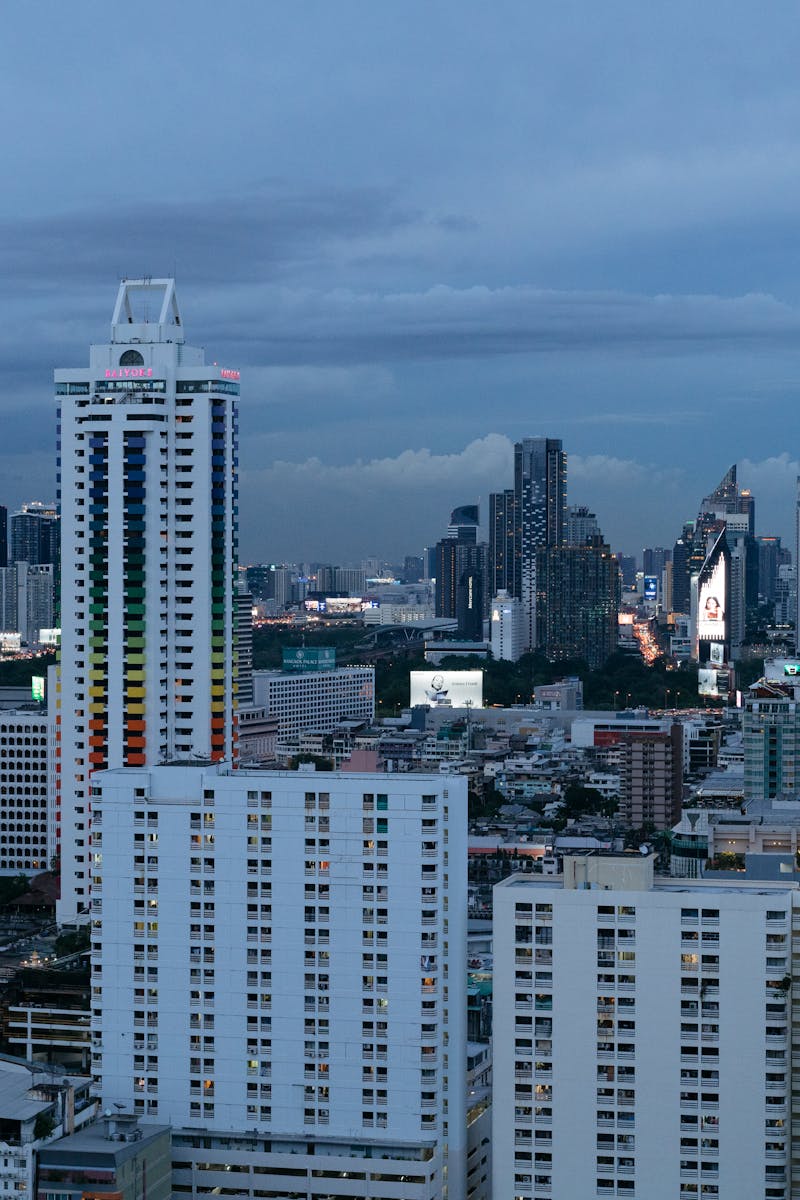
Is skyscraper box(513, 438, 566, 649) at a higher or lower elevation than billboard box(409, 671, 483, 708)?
higher

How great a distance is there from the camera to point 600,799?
5575cm

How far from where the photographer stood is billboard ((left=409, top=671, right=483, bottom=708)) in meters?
78.4

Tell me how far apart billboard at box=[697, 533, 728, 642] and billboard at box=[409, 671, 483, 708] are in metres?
22.9

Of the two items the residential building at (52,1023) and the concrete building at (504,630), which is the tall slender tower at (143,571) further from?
the concrete building at (504,630)

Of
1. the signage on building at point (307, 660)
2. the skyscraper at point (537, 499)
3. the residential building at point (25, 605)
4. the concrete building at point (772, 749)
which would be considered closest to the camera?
the concrete building at point (772, 749)

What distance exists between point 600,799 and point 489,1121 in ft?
115

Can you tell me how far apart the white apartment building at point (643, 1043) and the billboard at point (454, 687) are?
194ft

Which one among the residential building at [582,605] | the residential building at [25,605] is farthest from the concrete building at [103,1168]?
the residential building at [25,605]

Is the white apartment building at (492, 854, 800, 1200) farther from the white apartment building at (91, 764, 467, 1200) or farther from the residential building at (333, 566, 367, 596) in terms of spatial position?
the residential building at (333, 566, 367, 596)

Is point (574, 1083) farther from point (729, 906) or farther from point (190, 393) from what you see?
point (190, 393)

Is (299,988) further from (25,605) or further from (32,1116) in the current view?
(25,605)

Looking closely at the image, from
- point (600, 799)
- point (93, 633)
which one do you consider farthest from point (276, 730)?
point (93, 633)

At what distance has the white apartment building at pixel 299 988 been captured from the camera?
19625 mm

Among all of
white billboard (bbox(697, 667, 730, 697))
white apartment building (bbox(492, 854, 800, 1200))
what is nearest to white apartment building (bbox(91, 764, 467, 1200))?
white apartment building (bbox(492, 854, 800, 1200))
